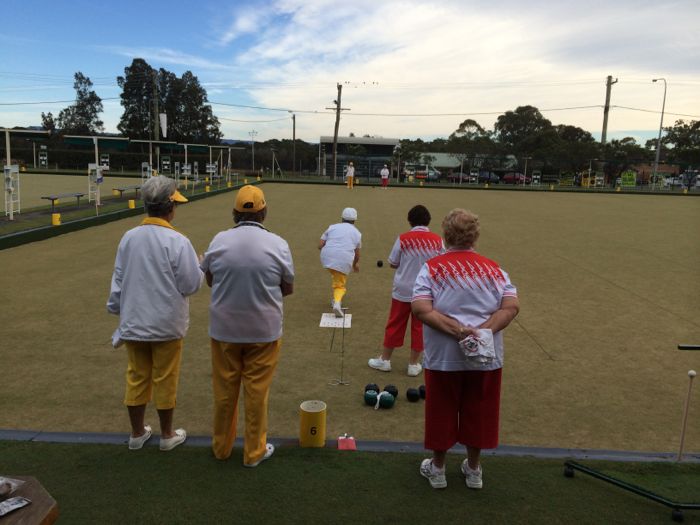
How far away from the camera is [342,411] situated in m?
4.11

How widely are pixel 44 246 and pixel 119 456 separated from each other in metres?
9.71

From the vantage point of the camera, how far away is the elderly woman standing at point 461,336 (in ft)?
9.23

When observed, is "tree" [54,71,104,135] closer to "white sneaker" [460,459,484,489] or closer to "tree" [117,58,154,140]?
"tree" [117,58,154,140]

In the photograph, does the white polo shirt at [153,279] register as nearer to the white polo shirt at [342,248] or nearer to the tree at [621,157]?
the white polo shirt at [342,248]

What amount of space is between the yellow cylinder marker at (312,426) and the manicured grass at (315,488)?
8 cm

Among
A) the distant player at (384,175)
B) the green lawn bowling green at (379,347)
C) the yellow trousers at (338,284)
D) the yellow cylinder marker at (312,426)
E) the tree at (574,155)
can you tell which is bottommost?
the green lawn bowling green at (379,347)

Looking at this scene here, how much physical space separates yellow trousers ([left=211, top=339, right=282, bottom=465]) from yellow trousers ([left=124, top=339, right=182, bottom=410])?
30cm

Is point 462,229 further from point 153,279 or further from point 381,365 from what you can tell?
point 381,365

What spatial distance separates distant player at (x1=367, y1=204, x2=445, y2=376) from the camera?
4.74 m

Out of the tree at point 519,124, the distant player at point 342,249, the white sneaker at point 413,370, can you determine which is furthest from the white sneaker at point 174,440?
the tree at point 519,124

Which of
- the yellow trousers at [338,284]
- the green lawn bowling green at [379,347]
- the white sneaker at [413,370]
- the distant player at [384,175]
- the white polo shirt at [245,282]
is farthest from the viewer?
the distant player at [384,175]

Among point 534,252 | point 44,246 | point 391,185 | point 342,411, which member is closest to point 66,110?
point 391,185

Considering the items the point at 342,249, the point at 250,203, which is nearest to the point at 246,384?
the point at 250,203

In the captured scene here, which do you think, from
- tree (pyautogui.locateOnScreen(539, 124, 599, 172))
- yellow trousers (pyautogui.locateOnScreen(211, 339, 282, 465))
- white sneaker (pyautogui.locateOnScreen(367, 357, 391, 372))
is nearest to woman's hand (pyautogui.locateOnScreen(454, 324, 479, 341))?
yellow trousers (pyautogui.locateOnScreen(211, 339, 282, 465))
